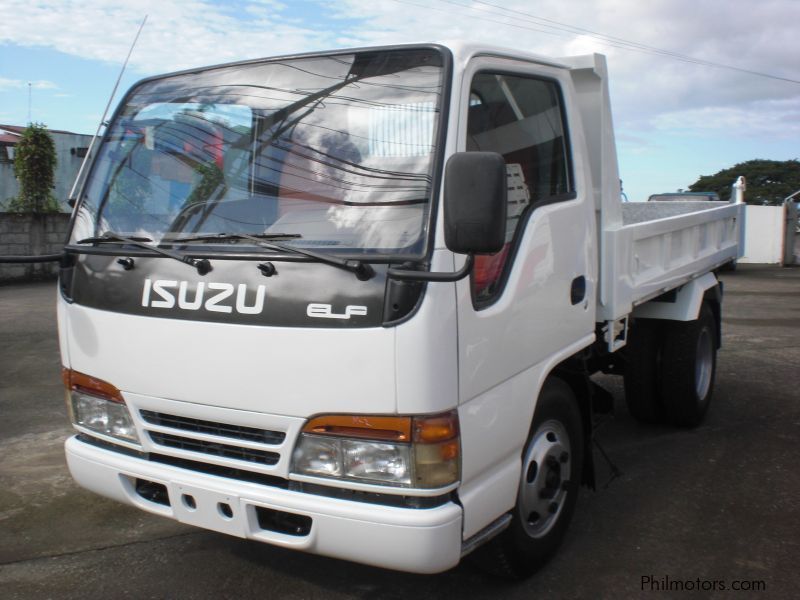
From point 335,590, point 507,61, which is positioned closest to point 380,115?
point 507,61

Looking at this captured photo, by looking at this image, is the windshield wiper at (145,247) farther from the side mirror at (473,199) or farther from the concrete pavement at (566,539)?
the concrete pavement at (566,539)

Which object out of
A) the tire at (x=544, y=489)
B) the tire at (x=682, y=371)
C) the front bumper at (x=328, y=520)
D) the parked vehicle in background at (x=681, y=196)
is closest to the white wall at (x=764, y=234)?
the parked vehicle in background at (x=681, y=196)

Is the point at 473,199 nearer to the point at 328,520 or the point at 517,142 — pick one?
the point at 517,142

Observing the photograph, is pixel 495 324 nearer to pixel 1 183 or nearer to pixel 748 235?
pixel 748 235

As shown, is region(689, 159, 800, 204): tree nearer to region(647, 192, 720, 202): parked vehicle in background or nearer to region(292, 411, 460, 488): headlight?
region(647, 192, 720, 202): parked vehicle in background

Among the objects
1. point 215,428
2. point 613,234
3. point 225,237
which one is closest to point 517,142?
point 613,234

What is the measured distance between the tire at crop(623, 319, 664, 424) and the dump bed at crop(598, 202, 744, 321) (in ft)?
1.42

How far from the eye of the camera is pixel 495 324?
278 centimetres

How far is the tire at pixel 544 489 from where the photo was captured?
122 inches

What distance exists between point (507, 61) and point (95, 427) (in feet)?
7.33

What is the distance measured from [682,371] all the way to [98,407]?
376cm

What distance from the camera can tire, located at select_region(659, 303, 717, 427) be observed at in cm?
517

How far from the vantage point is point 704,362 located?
5.63 m

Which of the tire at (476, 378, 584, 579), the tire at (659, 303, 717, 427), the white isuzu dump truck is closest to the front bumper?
the white isuzu dump truck
